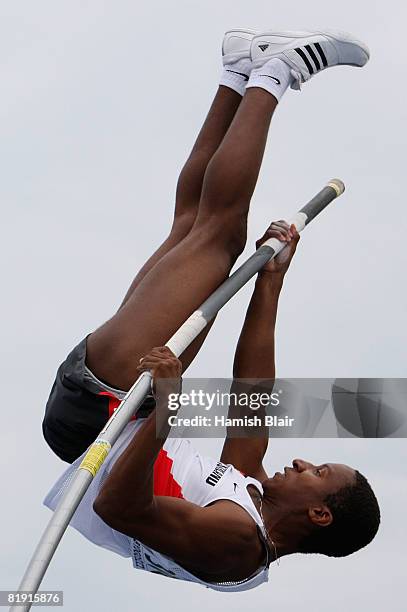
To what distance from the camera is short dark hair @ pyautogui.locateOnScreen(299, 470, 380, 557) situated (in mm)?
9148

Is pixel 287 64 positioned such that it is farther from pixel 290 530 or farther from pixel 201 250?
pixel 290 530

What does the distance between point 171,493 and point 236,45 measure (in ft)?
10.3

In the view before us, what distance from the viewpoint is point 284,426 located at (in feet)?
31.5

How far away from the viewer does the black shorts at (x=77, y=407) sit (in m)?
9.23

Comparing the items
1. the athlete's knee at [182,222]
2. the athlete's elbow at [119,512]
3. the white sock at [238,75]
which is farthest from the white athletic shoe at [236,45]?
the athlete's elbow at [119,512]

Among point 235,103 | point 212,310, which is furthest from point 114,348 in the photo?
point 235,103

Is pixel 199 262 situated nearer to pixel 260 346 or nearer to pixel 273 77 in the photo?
pixel 260 346

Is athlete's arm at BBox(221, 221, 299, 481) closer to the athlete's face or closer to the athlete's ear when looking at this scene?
the athlete's face

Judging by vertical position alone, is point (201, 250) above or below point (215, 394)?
above

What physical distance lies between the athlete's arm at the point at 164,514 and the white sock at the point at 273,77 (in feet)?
7.32

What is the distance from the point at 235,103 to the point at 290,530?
2903mm

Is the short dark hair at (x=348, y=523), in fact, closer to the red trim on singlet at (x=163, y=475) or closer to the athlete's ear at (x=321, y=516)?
the athlete's ear at (x=321, y=516)


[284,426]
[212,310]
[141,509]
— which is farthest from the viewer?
[284,426]

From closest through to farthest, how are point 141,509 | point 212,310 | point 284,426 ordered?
1. point 141,509
2. point 212,310
3. point 284,426
